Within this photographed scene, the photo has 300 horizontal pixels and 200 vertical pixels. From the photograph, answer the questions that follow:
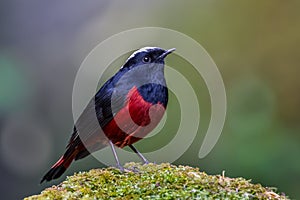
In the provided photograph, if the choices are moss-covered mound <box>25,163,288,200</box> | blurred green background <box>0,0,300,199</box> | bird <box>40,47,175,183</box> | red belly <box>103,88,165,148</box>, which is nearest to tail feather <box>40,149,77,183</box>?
bird <box>40,47,175,183</box>

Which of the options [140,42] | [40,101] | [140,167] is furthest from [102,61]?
[140,167]

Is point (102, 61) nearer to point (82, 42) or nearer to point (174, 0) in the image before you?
point (82, 42)

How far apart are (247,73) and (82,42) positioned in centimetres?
251

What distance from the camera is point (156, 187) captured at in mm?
2889

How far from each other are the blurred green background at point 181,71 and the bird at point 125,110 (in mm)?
2466

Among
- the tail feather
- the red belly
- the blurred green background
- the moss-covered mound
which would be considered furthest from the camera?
the blurred green background

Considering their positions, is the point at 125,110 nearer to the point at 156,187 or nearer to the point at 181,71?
the point at 156,187

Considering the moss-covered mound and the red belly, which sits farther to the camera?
the red belly

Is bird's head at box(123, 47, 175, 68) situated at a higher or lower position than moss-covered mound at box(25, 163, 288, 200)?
higher

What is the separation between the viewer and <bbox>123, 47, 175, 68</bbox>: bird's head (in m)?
3.93

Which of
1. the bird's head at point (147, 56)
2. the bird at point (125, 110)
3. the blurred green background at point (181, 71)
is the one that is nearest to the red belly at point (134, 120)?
the bird at point (125, 110)

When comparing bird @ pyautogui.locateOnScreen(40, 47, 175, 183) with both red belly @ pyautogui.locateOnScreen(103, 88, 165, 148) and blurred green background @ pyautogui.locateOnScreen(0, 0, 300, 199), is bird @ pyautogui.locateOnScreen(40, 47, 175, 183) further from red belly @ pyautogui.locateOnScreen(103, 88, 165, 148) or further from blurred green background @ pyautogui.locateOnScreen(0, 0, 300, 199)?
blurred green background @ pyautogui.locateOnScreen(0, 0, 300, 199)

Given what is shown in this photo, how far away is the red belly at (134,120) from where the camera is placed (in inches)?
144

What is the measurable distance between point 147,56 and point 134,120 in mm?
566
